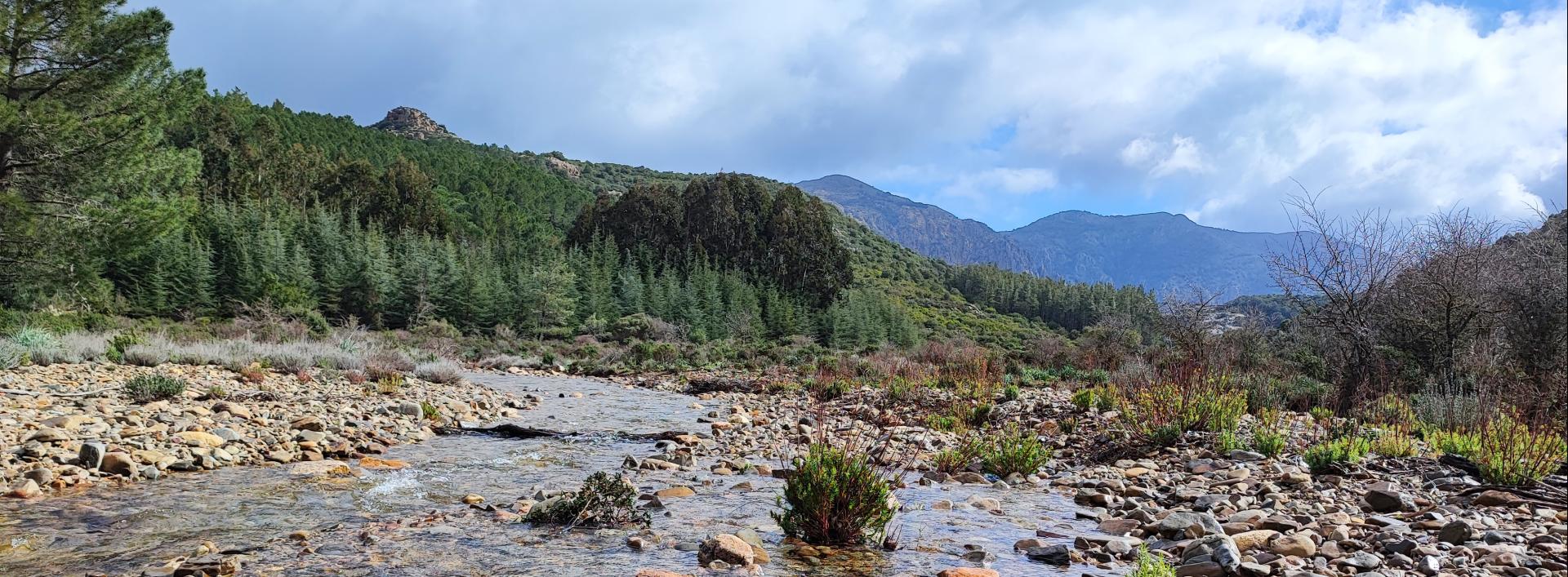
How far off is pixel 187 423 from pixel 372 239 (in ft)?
135

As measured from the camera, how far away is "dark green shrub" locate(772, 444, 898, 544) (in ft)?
14.5

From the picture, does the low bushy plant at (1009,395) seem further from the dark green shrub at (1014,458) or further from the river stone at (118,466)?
the river stone at (118,466)

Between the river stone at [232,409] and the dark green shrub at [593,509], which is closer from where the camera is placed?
the dark green shrub at [593,509]

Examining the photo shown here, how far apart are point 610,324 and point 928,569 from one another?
41.4 m

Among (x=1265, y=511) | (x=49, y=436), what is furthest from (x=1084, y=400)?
(x=49, y=436)

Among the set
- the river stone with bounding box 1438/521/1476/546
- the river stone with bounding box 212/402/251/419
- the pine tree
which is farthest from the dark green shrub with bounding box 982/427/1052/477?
the pine tree

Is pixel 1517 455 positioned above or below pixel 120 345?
Result: above

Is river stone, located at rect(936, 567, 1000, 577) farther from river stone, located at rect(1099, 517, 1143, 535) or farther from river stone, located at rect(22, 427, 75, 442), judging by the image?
river stone, located at rect(22, 427, 75, 442)

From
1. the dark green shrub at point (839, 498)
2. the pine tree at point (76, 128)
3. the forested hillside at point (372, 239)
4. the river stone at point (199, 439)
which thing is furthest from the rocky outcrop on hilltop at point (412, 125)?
the dark green shrub at point (839, 498)

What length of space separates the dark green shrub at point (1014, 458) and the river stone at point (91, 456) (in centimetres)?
747

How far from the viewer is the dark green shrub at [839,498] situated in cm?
442

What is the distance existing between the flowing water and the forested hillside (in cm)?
1209

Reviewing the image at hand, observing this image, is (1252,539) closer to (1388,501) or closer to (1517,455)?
(1388,501)

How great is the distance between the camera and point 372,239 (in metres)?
44.3
